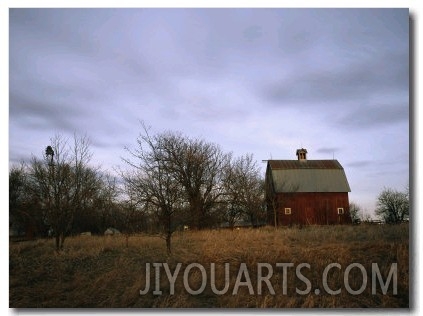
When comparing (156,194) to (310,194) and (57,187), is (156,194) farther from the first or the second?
(310,194)

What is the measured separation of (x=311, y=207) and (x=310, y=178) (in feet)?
4.83

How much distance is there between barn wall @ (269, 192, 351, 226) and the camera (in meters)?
16.9

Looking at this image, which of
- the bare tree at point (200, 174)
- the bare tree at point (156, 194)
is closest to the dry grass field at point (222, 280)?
the bare tree at point (156, 194)

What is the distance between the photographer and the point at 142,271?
214 inches

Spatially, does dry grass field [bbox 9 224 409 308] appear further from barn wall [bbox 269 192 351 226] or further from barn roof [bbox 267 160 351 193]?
barn roof [bbox 267 160 351 193]

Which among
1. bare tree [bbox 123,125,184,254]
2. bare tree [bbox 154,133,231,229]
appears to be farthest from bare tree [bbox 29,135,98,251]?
bare tree [bbox 154,133,231,229]

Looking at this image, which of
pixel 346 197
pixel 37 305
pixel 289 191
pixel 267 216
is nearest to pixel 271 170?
pixel 289 191

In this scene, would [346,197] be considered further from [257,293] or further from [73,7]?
[73,7]

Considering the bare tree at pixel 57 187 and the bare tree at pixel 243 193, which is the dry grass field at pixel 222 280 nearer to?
the bare tree at pixel 57 187

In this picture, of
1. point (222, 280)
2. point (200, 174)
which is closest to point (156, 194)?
point (222, 280)

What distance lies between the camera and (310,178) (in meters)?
17.2

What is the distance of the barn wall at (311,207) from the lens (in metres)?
16.9

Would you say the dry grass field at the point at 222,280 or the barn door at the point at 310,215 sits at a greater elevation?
the dry grass field at the point at 222,280

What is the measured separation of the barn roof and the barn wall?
0.30 meters
